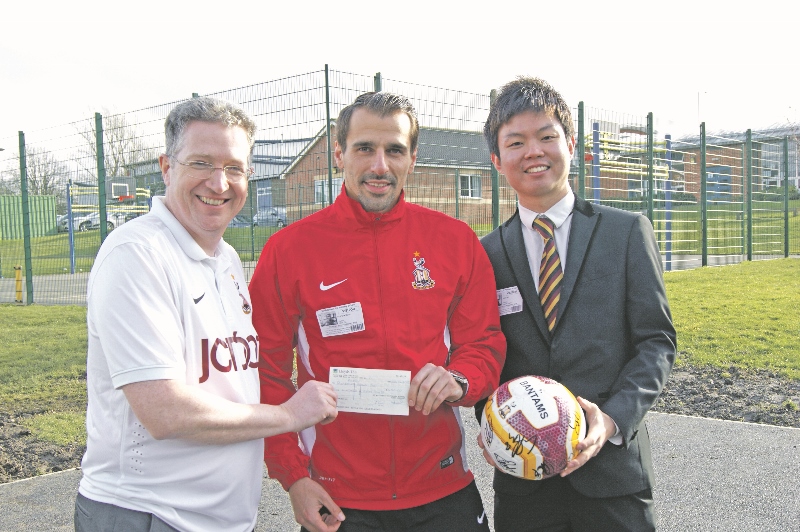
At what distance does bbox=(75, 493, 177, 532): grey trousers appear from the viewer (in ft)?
6.64

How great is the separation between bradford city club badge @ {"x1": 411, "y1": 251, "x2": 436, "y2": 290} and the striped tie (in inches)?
18.9

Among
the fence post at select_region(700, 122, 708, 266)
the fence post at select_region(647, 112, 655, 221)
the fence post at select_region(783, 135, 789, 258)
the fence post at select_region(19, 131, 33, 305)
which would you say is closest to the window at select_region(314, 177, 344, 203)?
the fence post at select_region(19, 131, 33, 305)

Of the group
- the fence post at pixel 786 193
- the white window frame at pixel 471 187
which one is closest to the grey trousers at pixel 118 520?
the white window frame at pixel 471 187

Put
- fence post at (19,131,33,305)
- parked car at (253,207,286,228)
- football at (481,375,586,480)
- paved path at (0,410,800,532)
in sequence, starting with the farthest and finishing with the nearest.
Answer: fence post at (19,131,33,305), parked car at (253,207,286,228), paved path at (0,410,800,532), football at (481,375,586,480)

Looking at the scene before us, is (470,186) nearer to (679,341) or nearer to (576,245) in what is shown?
(679,341)

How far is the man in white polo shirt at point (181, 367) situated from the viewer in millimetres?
1947

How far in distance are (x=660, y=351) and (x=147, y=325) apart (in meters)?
1.87

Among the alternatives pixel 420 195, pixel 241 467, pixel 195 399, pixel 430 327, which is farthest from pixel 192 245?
pixel 420 195

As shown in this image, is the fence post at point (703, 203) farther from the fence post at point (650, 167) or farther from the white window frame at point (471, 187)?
the white window frame at point (471, 187)

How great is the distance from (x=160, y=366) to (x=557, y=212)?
5.78 feet

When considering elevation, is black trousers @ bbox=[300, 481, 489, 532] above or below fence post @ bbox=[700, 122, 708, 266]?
below

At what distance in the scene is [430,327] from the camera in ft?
8.66

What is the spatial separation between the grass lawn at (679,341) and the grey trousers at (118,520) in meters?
3.96

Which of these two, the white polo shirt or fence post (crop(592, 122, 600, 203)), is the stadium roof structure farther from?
the white polo shirt
